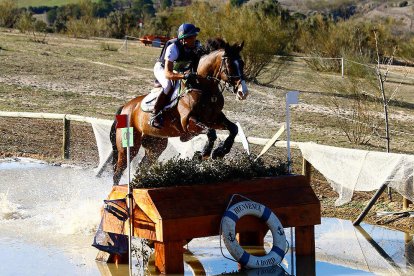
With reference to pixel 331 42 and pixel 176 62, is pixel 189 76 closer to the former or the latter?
pixel 176 62

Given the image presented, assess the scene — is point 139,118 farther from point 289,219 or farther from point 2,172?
point 2,172

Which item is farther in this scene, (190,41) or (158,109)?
(158,109)

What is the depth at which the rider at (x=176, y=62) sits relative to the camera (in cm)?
1230

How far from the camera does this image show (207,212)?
10180mm

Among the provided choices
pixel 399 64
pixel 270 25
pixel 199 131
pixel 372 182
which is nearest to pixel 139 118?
pixel 199 131

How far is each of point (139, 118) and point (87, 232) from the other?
1858 mm

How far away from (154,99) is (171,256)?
11.6 ft

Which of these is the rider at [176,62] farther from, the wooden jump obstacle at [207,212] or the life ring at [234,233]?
the life ring at [234,233]

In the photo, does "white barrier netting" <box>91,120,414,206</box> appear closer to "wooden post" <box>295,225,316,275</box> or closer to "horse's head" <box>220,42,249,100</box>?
"horse's head" <box>220,42,249,100</box>

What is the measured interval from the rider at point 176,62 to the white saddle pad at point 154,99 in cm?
9

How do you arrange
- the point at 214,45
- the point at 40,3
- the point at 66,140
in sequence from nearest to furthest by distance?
the point at 214,45 → the point at 66,140 → the point at 40,3

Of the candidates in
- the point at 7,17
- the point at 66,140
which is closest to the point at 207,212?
the point at 66,140

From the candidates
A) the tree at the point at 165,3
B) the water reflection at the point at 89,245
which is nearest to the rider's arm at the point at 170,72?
the water reflection at the point at 89,245

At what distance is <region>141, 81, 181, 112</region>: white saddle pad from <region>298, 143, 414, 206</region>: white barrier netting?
2089 mm
